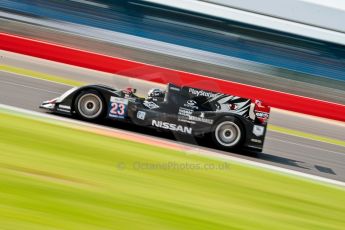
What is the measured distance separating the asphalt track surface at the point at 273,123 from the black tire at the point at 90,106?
428 millimetres

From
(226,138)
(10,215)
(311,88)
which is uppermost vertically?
(311,88)

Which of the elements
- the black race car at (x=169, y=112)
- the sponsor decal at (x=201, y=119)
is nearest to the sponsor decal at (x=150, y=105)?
the black race car at (x=169, y=112)

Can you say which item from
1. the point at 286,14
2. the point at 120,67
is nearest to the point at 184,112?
the point at 120,67

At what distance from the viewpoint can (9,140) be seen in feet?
23.9

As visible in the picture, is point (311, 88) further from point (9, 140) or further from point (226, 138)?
point (9, 140)

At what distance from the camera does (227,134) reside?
9703 mm

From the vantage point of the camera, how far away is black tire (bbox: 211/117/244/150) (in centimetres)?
967

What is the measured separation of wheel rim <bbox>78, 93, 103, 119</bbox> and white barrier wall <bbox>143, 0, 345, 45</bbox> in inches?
566

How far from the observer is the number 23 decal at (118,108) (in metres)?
9.59

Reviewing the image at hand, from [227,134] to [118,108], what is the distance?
72.3 inches

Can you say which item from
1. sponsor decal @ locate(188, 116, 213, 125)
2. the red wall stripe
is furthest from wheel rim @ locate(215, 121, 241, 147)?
the red wall stripe

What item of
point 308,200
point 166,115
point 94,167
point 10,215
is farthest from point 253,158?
point 10,215

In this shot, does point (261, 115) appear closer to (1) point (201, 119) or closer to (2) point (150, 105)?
(1) point (201, 119)

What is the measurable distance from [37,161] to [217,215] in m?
2.13
